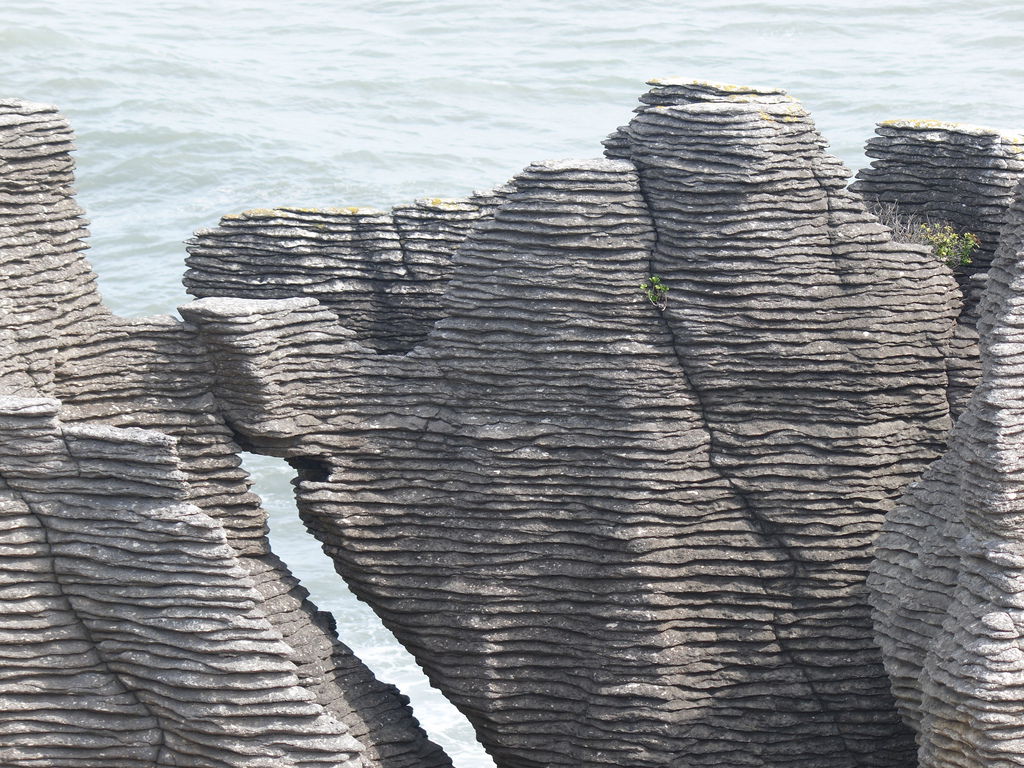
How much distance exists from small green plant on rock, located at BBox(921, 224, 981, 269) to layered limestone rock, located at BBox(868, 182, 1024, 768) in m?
1.76

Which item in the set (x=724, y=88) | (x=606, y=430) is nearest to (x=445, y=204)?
(x=724, y=88)

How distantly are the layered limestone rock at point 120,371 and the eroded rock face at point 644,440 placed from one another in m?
0.47

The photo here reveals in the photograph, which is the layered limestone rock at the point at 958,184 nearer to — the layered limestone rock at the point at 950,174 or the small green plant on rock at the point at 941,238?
the layered limestone rock at the point at 950,174

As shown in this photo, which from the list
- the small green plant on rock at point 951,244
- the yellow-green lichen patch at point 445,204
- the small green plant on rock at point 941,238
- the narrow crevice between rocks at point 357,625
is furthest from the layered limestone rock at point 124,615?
the narrow crevice between rocks at point 357,625

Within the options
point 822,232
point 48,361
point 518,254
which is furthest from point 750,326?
point 48,361

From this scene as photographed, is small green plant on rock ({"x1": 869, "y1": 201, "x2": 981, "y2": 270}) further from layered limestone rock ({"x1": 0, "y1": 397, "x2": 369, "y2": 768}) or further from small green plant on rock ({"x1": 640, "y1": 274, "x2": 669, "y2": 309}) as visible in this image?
layered limestone rock ({"x1": 0, "y1": 397, "x2": 369, "y2": 768})

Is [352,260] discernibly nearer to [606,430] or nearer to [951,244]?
[606,430]

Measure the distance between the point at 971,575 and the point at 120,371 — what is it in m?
8.63

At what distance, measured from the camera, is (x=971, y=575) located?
1351 cm

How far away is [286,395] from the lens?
51.0 ft

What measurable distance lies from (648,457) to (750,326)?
5.65 ft

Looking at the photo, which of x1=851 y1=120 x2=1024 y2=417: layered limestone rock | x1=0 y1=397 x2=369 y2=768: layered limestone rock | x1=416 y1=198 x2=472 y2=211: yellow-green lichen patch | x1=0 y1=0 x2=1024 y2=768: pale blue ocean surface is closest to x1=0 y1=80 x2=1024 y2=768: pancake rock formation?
x1=851 y1=120 x2=1024 y2=417: layered limestone rock

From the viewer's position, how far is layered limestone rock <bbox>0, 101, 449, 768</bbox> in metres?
15.1

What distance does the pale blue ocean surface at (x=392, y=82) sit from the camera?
42.9 metres
